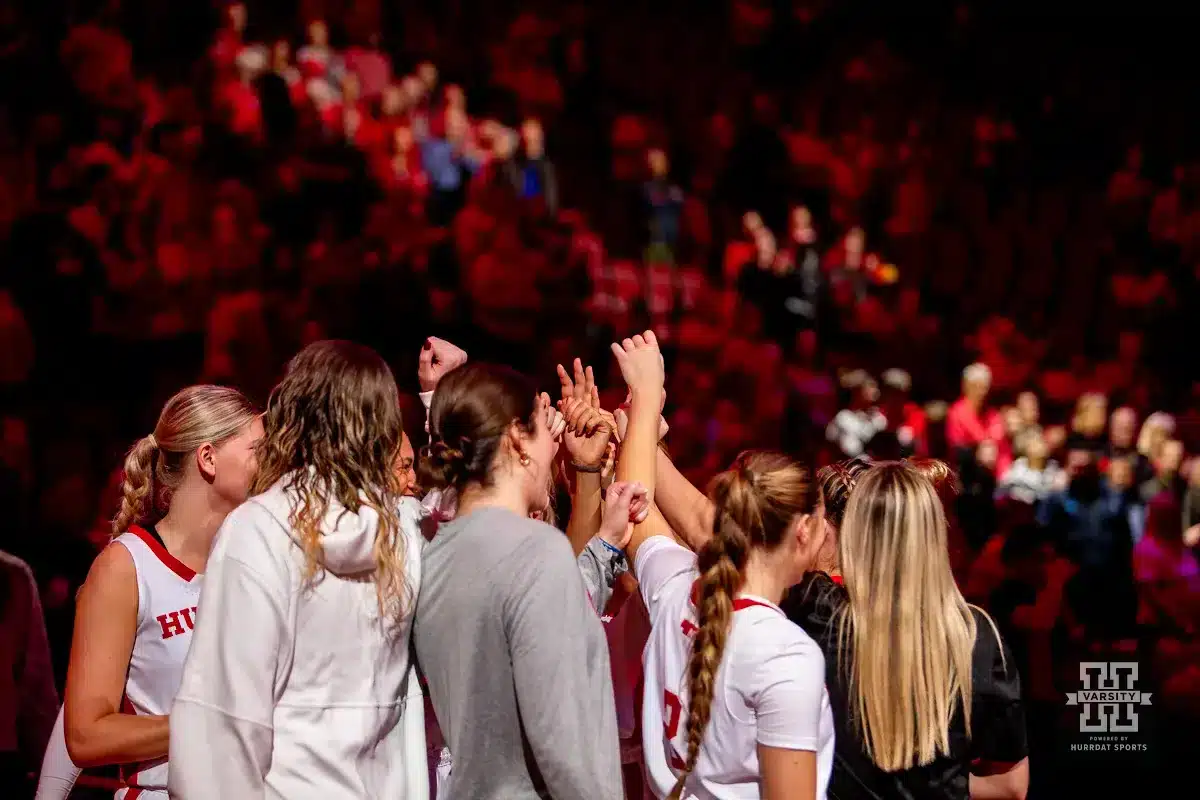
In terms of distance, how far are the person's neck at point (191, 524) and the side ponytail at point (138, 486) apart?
49 mm

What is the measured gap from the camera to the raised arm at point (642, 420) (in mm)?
2525

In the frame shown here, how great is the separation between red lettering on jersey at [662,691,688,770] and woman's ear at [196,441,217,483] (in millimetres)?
940

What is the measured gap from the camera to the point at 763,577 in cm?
214

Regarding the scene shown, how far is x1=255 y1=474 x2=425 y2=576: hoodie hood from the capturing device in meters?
1.98

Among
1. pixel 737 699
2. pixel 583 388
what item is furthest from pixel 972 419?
pixel 737 699

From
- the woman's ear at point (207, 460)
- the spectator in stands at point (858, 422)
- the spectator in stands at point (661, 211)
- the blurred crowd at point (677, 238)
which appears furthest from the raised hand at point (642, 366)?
the spectator in stands at point (661, 211)

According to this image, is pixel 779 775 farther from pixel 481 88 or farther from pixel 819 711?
pixel 481 88

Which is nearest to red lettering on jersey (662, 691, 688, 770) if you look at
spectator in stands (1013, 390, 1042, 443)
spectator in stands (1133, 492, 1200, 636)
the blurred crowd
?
the blurred crowd

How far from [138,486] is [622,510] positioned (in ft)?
3.05

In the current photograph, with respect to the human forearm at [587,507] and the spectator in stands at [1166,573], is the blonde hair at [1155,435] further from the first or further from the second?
the human forearm at [587,507]

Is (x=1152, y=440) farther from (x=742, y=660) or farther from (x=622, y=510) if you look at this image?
(x=742, y=660)

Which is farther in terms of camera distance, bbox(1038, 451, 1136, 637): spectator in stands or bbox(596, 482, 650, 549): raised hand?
bbox(1038, 451, 1136, 637): spectator in stands

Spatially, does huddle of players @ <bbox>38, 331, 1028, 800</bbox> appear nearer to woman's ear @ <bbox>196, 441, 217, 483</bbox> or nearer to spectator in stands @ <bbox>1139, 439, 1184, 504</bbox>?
woman's ear @ <bbox>196, 441, 217, 483</bbox>

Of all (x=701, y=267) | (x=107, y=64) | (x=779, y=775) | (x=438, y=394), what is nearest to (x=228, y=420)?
(x=438, y=394)
